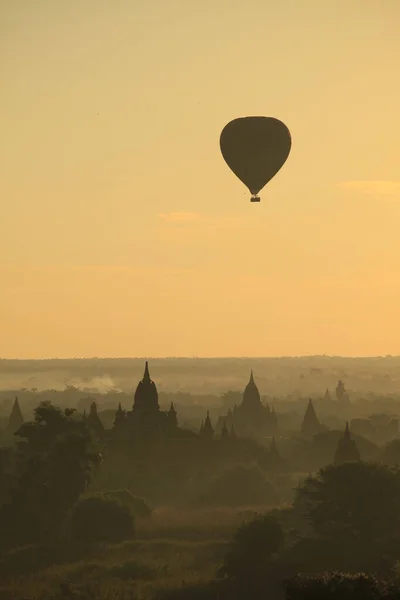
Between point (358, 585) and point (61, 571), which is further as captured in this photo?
point (61, 571)

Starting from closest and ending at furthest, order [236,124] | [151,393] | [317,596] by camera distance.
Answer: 1. [317,596]
2. [236,124]
3. [151,393]

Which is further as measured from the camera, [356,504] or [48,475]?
[48,475]

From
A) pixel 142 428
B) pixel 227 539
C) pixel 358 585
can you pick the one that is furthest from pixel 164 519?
pixel 358 585

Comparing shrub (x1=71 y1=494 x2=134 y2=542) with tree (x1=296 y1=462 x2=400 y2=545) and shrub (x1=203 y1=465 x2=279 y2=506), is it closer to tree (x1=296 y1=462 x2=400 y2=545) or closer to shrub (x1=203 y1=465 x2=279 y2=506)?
tree (x1=296 y1=462 x2=400 y2=545)

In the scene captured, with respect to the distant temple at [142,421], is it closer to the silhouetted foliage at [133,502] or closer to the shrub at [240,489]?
the shrub at [240,489]

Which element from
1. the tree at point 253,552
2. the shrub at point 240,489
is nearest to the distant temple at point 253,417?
the shrub at point 240,489

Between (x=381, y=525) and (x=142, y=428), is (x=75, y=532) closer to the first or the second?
(x=381, y=525)

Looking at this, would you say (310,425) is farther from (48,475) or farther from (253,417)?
(48,475)

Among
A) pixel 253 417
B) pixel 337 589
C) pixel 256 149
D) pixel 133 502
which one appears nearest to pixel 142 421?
pixel 133 502

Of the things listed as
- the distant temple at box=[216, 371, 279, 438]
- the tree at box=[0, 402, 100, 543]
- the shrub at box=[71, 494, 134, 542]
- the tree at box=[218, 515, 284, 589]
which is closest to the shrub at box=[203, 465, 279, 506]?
the shrub at box=[71, 494, 134, 542]
